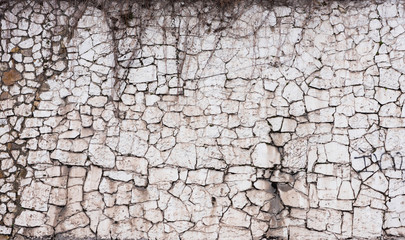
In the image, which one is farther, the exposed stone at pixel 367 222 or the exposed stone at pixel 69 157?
the exposed stone at pixel 69 157

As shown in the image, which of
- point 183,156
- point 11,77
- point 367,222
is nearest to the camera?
point 367,222

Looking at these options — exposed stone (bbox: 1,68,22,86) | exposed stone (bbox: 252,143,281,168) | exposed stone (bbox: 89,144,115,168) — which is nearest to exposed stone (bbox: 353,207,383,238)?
exposed stone (bbox: 252,143,281,168)

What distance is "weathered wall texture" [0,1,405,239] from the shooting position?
12.4 feet

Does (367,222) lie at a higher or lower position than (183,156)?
lower

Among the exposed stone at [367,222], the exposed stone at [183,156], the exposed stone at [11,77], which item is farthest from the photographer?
the exposed stone at [11,77]

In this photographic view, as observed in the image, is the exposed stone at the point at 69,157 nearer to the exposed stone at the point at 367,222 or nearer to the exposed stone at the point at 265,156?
the exposed stone at the point at 265,156

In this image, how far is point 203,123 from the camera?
3887 millimetres

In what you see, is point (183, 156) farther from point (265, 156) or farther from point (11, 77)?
point (11, 77)

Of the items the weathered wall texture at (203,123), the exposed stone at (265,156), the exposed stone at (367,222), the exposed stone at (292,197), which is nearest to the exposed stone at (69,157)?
the weathered wall texture at (203,123)

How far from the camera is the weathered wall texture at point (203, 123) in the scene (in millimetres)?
3770

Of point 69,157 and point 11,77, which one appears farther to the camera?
point 11,77

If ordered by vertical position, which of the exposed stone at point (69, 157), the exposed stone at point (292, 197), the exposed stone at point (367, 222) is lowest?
the exposed stone at point (367, 222)

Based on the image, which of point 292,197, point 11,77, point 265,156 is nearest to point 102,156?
point 11,77

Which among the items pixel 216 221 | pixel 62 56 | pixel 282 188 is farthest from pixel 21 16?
pixel 282 188
